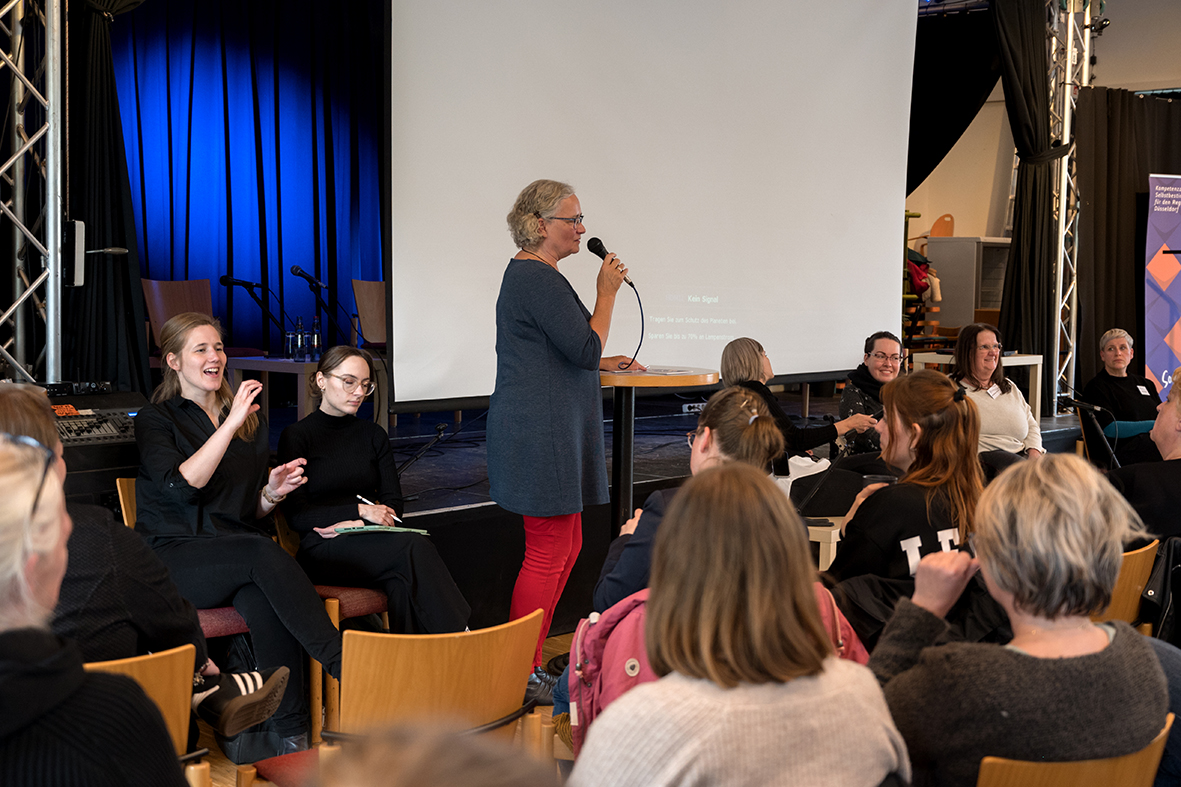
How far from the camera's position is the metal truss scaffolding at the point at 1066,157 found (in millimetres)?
6824

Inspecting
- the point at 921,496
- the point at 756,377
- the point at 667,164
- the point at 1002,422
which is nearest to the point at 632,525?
the point at 921,496

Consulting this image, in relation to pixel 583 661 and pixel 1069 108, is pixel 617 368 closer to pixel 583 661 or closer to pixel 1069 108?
pixel 583 661

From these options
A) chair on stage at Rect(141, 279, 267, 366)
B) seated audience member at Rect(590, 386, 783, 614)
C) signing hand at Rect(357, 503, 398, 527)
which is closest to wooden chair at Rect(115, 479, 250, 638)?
signing hand at Rect(357, 503, 398, 527)

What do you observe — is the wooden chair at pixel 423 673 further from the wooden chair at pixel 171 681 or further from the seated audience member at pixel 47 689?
the seated audience member at pixel 47 689

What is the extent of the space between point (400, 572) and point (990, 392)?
2817 millimetres

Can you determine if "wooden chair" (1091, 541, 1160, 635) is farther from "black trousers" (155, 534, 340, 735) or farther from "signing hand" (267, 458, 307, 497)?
"signing hand" (267, 458, 307, 497)

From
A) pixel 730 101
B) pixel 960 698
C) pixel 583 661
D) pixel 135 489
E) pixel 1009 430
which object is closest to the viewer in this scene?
pixel 960 698

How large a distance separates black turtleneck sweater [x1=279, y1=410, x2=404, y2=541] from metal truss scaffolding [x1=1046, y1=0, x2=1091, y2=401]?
5483mm

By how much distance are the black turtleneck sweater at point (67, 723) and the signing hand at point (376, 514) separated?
1819mm

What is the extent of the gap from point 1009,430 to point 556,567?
2.39m

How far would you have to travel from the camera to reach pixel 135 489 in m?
2.77

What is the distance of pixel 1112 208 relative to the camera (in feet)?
25.9

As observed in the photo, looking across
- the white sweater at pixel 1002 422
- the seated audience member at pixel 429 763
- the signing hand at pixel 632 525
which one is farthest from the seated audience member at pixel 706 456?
the white sweater at pixel 1002 422

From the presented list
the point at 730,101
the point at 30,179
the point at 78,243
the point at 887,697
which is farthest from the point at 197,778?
the point at 730,101
